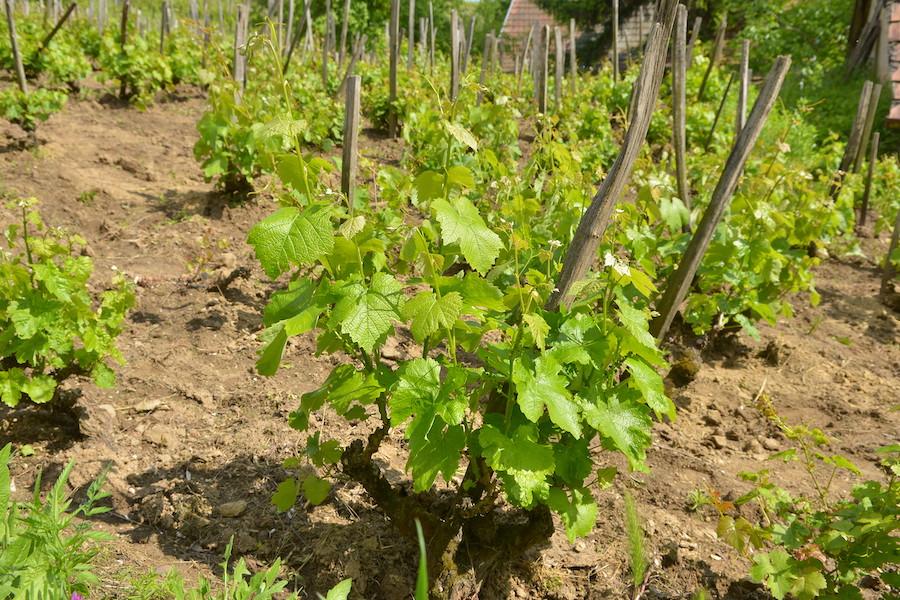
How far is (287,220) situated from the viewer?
1.67 m

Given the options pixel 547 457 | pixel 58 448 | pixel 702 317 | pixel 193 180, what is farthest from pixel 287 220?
pixel 193 180

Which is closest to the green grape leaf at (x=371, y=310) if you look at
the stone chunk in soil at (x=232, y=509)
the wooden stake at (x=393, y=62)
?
the stone chunk in soil at (x=232, y=509)

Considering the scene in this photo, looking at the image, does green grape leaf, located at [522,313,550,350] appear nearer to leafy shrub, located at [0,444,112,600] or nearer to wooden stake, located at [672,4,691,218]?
leafy shrub, located at [0,444,112,600]

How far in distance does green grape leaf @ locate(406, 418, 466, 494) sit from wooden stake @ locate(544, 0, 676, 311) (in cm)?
62

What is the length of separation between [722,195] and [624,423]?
6.02ft

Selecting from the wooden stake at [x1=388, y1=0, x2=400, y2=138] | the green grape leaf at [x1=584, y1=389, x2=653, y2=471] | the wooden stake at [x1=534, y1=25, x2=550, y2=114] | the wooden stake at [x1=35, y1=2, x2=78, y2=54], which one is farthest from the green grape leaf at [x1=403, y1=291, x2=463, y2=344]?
the wooden stake at [x1=35, y1=2, x2=78, y2=54]

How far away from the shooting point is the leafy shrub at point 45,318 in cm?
247

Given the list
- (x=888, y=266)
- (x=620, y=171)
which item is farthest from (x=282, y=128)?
(x=888, y=266)

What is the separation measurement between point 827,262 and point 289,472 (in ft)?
17.2

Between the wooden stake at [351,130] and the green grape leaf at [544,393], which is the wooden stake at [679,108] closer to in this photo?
the wooden stake at [351,130]

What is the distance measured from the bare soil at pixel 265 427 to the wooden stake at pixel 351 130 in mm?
1017

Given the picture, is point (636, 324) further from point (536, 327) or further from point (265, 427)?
point (265, 427)

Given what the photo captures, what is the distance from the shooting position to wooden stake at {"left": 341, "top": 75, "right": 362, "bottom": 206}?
2.52 m

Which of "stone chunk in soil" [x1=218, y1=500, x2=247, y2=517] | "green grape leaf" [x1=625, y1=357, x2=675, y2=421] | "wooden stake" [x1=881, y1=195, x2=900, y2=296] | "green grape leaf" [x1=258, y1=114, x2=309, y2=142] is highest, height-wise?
"green grape leaf" [x1=258, y1=114, x2=309, y2=142]
